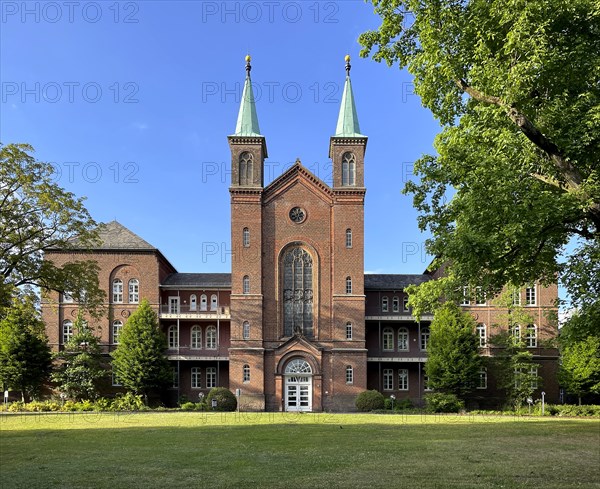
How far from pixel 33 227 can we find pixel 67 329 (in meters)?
27.8

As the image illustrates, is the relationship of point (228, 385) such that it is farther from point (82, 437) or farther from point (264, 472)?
point (264, 472)

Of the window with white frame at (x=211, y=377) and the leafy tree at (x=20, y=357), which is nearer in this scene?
the leafy tree at (x=20, y=357)

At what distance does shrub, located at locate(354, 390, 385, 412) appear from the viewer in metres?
40.1

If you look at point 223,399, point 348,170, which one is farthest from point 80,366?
point 348,170

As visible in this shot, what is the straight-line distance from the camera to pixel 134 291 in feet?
152

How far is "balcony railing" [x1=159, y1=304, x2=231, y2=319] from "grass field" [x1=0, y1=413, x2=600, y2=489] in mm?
18862

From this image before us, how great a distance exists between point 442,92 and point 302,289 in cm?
3166

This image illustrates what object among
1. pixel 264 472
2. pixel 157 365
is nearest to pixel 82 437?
pixel 264 472

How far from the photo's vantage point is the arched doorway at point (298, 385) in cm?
4238

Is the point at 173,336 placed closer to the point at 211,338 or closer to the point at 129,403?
the point at 211,338

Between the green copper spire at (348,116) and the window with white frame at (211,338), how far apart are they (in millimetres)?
17681

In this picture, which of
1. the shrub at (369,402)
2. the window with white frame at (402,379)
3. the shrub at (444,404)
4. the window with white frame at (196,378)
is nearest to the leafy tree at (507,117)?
the shrub at (444,404)

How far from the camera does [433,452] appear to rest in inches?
690

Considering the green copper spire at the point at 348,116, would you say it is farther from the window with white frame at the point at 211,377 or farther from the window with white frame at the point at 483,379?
the window with white frame at the point at 211,377
